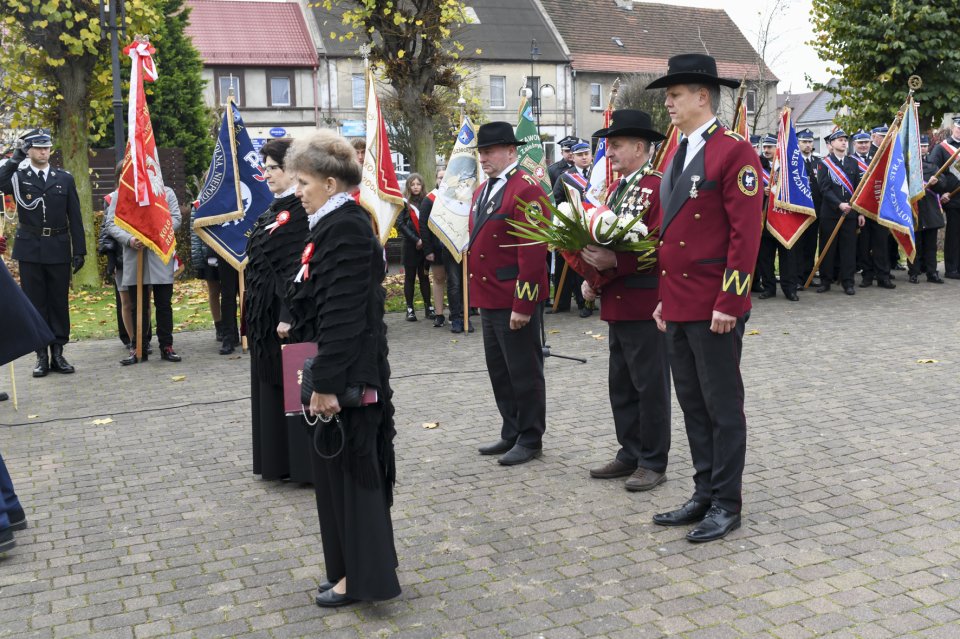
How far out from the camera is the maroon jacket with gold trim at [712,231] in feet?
16.0

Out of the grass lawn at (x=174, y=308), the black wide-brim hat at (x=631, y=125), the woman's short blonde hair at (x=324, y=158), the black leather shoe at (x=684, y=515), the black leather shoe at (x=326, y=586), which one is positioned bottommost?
the black leather shoe at (x=326, y=586)

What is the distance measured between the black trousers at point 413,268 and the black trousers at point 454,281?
21.6 inches

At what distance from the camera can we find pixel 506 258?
6.62m

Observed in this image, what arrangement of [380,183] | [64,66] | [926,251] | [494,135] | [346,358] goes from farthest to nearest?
[64,66] → [926,251] → [380,183] → [494,135] → [346,358]

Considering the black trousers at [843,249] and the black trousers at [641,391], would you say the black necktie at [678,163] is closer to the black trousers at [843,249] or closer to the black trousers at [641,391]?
the black trousers at [641,391]

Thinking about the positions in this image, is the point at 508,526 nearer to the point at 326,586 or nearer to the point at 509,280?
the point at 326,586

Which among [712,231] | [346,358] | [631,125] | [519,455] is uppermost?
[631,125]

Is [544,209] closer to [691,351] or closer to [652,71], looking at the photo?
[691,351]

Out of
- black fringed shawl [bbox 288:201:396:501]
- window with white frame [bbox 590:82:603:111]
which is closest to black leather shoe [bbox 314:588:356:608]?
black fringed shawl [bbox 288:201:396:501]

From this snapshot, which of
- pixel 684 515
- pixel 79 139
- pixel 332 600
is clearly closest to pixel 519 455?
pixel 684 515

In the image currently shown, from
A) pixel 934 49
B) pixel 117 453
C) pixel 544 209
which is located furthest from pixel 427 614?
pixel 934 49

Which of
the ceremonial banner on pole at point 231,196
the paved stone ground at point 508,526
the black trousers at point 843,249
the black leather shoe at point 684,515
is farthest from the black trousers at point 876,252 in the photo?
the black leather shoe at point 684,515

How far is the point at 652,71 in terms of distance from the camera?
53.8 meters

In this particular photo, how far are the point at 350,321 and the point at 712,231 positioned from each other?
6.68ft
